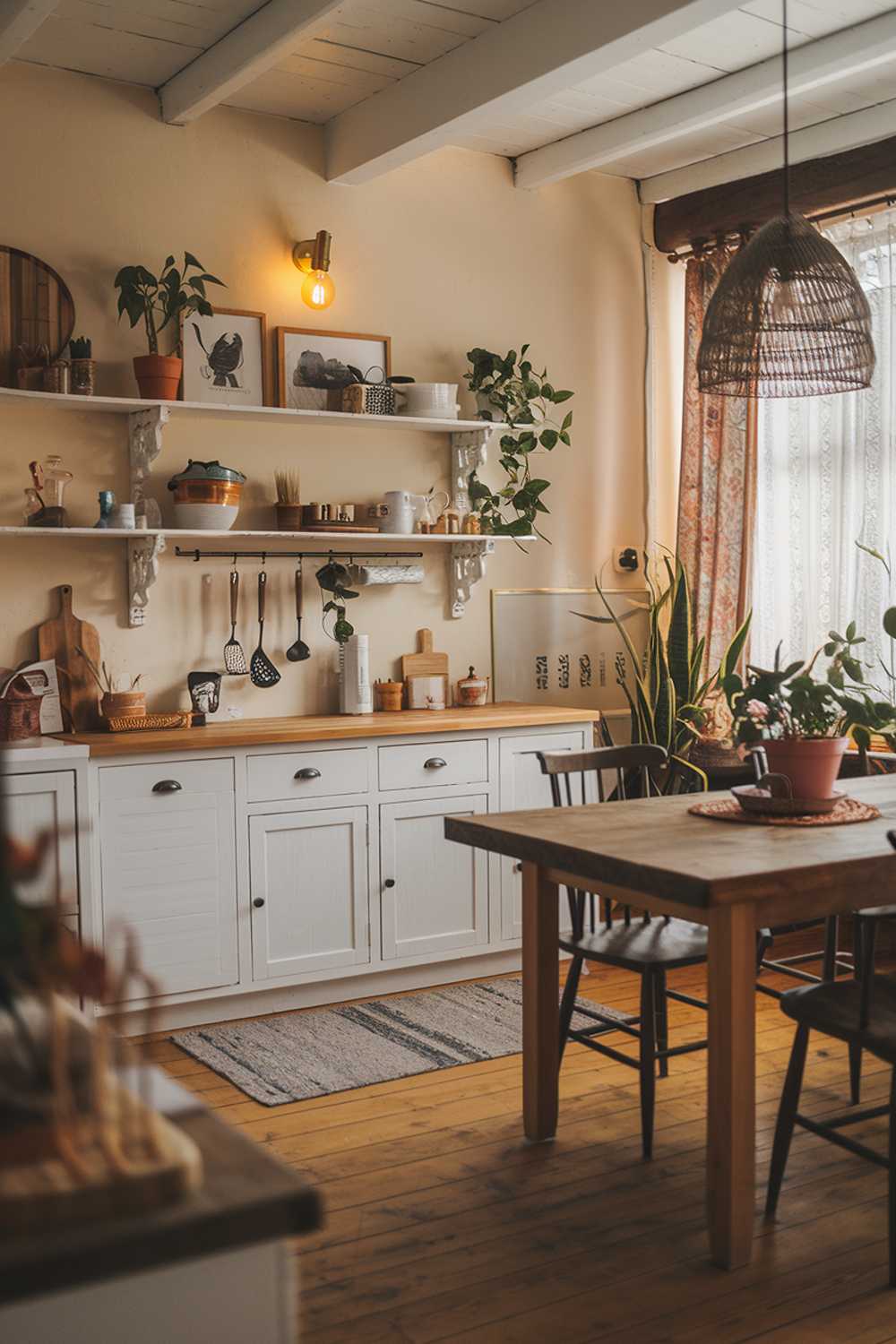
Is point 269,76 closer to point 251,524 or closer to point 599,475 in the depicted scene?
point 251,524

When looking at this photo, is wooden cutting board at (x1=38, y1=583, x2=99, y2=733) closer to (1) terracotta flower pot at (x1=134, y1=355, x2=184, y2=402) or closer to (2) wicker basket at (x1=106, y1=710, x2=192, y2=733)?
(2) wicker basket at (x1=106, y1=710, x2=192, y2=733)

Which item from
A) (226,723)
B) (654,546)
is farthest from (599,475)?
(226,723)

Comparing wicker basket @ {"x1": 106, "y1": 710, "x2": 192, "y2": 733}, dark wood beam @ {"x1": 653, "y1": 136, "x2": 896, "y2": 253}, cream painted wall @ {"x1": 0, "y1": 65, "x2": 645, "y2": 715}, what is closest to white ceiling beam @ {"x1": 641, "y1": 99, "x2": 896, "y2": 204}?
dark wood beam @ {"x1": 653, "y1": 136, "x2": 896, "y2": 253}

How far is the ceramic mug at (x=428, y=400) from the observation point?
4.80 m

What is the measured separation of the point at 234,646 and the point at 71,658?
0.57m

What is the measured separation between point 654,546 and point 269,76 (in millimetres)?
2426

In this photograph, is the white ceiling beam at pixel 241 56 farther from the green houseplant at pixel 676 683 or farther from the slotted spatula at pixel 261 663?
the green houseplant at pixel 676 683

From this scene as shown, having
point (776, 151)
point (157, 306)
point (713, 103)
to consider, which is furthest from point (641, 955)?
point (776, 151)

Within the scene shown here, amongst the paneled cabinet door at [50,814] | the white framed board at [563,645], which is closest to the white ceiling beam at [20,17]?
the paneled cabinet door at [50,814]

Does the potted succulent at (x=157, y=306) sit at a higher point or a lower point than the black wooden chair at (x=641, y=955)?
higher

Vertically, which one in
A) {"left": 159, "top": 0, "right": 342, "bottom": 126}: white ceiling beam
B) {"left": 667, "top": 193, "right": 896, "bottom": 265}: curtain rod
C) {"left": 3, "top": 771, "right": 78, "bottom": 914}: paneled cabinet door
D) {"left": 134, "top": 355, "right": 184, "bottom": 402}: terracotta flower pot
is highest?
{"left": 159, "top": 0, "right": 342, "bottom": 126}: white ceiling beam

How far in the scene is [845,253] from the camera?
4.89 meters

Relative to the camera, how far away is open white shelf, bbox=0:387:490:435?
407cm

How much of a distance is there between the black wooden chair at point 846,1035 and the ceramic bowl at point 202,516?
8.02 feet
